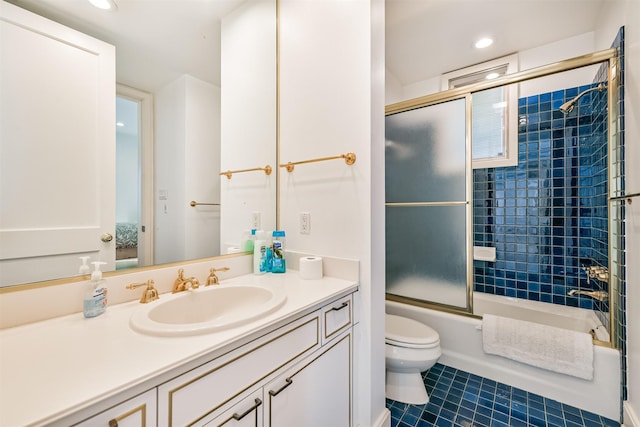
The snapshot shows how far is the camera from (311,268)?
1331mm

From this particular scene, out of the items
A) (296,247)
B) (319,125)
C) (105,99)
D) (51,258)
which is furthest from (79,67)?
(296,247)

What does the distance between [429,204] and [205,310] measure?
183 cm

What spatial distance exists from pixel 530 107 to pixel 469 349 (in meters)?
2.18

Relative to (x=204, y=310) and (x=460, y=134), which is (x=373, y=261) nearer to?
(x=204, y=310)

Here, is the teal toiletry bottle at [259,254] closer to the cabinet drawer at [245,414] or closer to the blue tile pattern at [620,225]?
the cabinet drawer at [245,414]

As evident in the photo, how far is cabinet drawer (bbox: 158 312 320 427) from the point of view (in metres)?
0.62

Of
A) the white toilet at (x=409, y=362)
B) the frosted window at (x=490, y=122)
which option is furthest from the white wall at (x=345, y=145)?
the frosted window at (x=490, y=122)

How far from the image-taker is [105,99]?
1.01m

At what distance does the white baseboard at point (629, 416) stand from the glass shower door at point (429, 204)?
0.86 metres

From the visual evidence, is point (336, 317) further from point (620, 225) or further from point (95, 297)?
point (620, 225)

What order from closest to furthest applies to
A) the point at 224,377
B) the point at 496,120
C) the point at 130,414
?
the point at 130,414
the point at 224,377
the point at 496,120

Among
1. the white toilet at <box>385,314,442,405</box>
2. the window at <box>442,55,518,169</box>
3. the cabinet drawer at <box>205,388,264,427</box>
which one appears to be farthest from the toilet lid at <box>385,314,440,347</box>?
the window at <box>442,55,518,169</box>

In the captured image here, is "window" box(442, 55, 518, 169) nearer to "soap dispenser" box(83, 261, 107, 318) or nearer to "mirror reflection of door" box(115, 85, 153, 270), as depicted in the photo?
Answer: "mirror reflection of door" box(115, 85, 153, 270)

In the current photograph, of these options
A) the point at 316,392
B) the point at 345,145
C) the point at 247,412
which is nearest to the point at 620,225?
the point at 345,145
